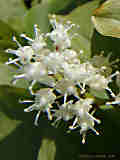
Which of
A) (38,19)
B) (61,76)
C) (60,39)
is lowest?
(61,76)

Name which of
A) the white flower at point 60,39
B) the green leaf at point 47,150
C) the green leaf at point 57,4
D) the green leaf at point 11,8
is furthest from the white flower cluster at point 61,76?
the green leaf at point 11,8

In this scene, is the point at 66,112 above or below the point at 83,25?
below

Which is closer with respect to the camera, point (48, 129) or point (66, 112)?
point (66, 112)

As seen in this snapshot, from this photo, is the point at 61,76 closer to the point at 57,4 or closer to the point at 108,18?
the point at 108,18

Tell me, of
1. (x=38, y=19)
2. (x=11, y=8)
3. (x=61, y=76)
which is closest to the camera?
(x=61, y=76)

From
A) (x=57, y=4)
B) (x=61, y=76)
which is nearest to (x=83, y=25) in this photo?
(x=57, y=4)

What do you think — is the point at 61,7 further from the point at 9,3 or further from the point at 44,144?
the point at 44,144

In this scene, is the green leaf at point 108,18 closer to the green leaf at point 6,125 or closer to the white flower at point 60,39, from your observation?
the white flower at point 60,39
